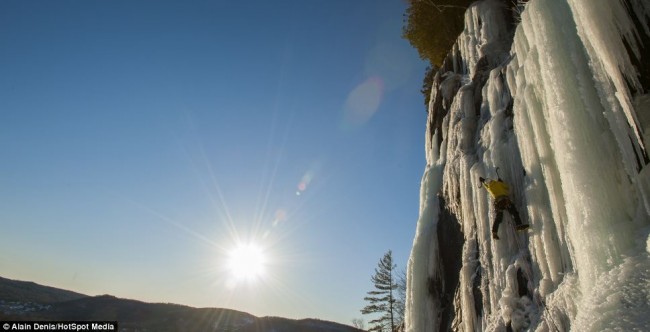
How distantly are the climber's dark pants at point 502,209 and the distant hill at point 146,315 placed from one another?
3682cm

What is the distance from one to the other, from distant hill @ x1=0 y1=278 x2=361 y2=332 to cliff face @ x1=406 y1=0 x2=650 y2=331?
1380 inches

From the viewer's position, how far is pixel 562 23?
205 inches

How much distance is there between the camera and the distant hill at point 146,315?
1485 inches

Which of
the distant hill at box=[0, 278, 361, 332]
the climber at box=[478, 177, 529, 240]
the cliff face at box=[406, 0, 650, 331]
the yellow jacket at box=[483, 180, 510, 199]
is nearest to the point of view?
the cliff face at box=[406, 0, 650, 331]

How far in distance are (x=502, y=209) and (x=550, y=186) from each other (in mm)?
1216

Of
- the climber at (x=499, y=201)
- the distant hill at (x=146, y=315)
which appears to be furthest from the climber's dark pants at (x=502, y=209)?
the distant hill at (x=146, y=315)

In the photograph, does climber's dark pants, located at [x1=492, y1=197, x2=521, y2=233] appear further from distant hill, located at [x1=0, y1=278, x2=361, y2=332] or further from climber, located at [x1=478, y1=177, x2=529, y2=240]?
distant hill, located at [x1=0, y1=278, x2=361, y2=332]

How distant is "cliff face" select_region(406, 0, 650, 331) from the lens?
3.84 metres

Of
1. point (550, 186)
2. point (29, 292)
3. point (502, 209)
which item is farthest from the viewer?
point (29, 292)

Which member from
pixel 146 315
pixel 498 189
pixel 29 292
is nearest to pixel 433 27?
pixel 498 189

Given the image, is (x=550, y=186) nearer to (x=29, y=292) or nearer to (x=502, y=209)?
(x=502, y=209)

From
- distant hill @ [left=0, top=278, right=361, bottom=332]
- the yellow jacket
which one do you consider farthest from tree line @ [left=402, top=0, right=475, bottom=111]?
distant hill @ [left=0, top=278, right=361, bottom=332]

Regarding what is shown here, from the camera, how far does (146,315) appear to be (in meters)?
40.4

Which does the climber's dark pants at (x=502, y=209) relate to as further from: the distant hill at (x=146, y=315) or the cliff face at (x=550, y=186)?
the distant hill at (x=146, y=315)
